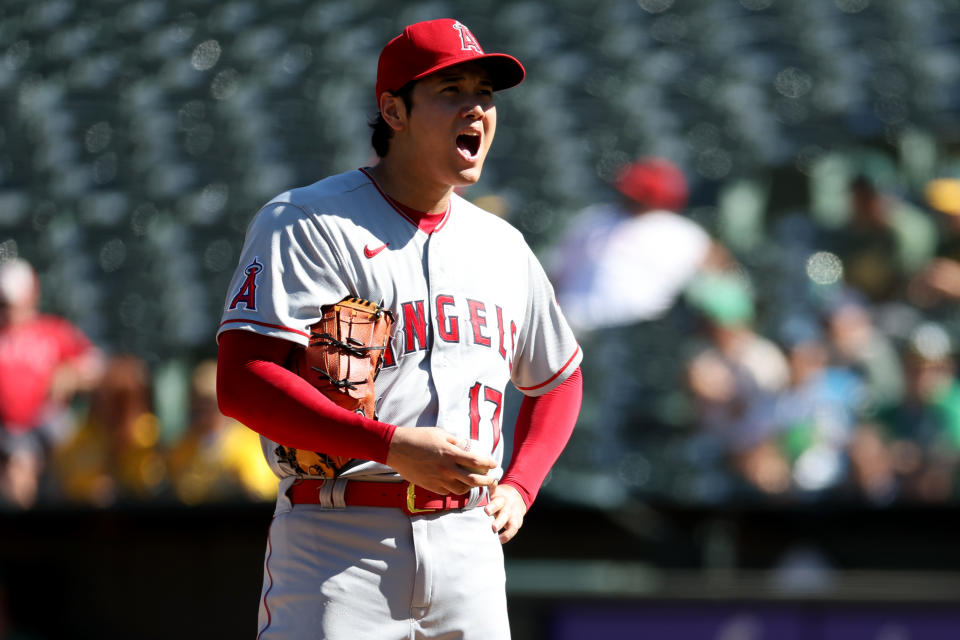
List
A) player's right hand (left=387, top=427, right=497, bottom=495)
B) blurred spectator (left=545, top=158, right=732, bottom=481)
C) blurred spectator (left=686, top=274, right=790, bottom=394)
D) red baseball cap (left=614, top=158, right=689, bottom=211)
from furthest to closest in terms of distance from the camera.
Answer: red baseball cap (left=614, top=158, right=689, bottom=211), blurred spectator (left=545, top=158, right=732, bottom=481), blurred spectator (left=686, top=274, right=790, bottom=394), player's right hand (left=387, top=427, right=497, bottom=495)

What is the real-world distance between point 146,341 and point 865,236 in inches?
147

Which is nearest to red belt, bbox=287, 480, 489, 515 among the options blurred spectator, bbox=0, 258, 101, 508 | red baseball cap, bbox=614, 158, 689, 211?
blurred spectator, bbox=0, 258, 101, 508

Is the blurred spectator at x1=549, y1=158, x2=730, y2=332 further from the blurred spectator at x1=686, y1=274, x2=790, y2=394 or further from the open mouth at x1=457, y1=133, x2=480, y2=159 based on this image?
the open mouth at x1=457, y1=133, x2=480, y2=159

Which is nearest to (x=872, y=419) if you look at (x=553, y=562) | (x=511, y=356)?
(x=553, y=562)

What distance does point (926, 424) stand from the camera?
5090mm

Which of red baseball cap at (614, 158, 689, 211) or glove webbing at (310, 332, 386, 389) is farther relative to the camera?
red baseball cap at (614, 158, 689, 211)

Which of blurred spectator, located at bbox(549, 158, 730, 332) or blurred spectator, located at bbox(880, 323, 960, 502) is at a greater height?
blurred spectator, located at bbox(549, 158, 730, 332)

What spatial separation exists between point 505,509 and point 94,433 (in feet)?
12.2

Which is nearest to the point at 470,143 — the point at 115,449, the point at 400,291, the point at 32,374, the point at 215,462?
the point at 400,291

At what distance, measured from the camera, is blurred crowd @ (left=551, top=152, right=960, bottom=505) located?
5039 mm

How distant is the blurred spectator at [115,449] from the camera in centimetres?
523

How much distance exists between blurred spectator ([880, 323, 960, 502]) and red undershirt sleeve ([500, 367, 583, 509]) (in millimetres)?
2953

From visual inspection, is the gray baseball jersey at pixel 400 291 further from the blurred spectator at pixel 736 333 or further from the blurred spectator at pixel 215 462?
the blurred spectator at pixel 736 333

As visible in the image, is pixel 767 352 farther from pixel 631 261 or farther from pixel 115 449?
pixel 115 449
